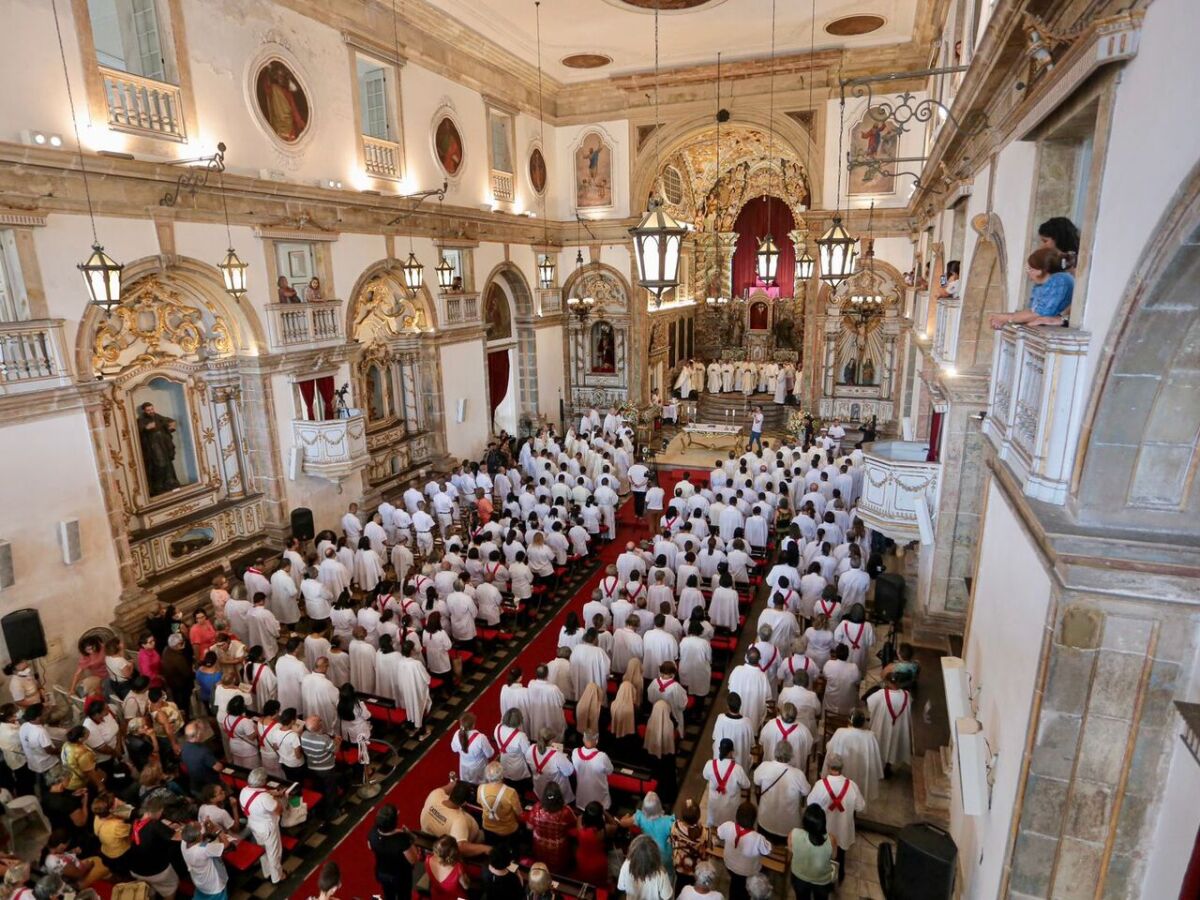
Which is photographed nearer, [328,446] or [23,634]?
[23,634]

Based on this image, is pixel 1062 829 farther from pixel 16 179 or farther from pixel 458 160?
pixel 458 160

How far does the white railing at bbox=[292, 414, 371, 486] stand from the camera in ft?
40.5

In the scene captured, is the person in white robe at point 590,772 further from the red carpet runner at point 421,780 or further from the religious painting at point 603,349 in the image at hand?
the religious painting at point 603,349

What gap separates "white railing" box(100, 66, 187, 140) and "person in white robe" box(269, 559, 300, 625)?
21.6 ft

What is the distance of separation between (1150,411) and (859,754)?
4.50 metres

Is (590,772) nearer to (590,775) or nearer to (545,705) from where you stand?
(590,775)

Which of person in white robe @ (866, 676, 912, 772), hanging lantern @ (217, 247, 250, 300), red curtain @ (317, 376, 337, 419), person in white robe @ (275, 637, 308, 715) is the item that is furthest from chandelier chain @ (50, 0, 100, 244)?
person in white robe @ (866, 676, 912, 772)

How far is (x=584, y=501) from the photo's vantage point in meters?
14.2

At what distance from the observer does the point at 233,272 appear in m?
10.3

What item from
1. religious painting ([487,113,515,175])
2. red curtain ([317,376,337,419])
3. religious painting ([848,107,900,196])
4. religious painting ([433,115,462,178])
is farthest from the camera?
religious painting ([487,113,515,175])

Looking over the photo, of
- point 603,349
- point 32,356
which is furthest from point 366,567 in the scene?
point 603,349

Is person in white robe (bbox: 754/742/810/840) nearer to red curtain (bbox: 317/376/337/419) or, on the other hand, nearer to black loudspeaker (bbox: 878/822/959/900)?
black loudspeaker (bbox: 878/822/959/900)

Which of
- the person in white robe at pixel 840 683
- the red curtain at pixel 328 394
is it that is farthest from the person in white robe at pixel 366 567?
the person in white robe at pixel 840 683

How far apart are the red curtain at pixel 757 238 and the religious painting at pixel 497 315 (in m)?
13.2
